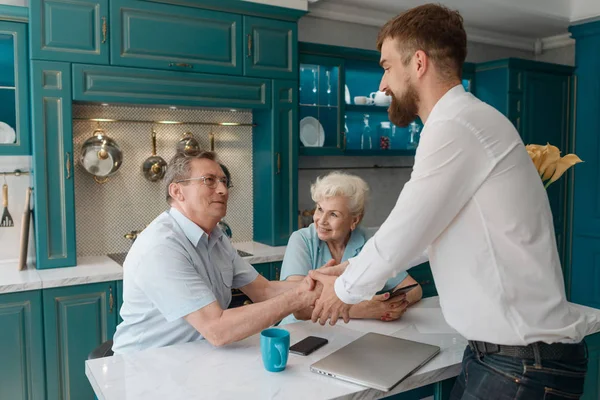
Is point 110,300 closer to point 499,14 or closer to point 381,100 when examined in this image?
point 381,100

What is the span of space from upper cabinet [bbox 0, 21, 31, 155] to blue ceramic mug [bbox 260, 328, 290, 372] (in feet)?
6.83

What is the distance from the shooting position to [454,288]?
1.33 meters

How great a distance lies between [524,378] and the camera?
1298 millimetres

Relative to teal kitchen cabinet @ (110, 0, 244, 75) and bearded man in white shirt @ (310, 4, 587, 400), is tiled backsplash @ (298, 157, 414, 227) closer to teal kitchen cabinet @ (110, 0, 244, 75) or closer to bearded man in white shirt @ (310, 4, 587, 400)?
teal kitchen cabinet @ (110, 0, 244, 75)

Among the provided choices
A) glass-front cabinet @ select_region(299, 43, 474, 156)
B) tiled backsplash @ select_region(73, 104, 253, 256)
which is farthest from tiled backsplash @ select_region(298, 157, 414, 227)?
tiled backsplash @ select_region(73, 104, 253, 256)

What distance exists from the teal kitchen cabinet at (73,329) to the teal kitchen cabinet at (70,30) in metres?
1.22

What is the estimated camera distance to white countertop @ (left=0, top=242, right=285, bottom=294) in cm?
267

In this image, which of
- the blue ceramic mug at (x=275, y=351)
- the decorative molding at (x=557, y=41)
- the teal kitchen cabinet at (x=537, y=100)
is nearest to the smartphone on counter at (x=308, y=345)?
the blue ceramic mug at (x=275, y=351)

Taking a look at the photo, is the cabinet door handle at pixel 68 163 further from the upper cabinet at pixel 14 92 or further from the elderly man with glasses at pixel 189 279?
the elderly man with glasses at pixel 189 279

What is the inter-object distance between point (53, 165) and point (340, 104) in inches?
76.4

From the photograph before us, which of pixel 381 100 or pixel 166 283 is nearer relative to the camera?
pixel 166 283

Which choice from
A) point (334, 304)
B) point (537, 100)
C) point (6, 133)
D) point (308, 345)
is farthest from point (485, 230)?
point (537, 100)

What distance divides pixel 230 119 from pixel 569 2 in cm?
302

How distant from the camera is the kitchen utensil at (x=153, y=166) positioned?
3.54m
